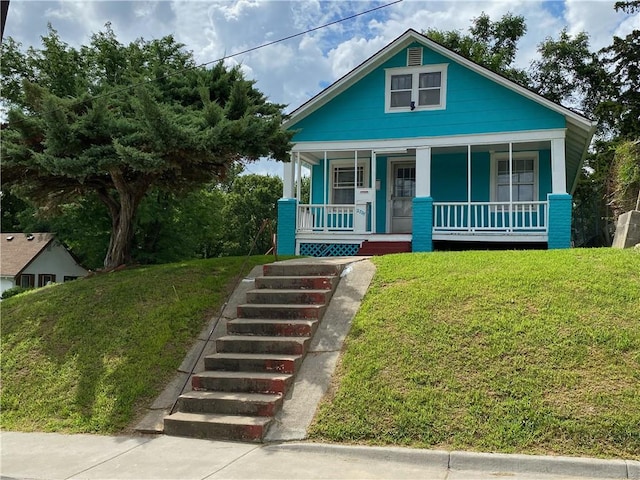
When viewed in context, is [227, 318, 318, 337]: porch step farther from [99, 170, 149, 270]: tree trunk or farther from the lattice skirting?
the lattice skirting

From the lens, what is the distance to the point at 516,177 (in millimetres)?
15570

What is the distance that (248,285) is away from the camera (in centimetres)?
952

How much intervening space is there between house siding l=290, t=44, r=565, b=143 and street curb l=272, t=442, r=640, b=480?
35.6 feet

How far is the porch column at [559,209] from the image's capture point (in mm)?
13250

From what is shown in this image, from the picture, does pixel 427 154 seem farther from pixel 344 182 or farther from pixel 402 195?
pixel 344 182

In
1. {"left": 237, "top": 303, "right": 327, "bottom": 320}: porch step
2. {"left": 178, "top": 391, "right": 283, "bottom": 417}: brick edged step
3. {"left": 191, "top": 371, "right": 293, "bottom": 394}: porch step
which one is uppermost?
{"left": 237, "top": 303, "right": 327, "bottom": 320}: porch step

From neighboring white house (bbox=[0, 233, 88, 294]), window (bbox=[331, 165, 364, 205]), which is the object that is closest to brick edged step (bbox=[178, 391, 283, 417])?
window (bbox=[331, 165, 364, 205])

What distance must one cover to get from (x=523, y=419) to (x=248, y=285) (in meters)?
5.38

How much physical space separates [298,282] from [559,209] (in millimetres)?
7902

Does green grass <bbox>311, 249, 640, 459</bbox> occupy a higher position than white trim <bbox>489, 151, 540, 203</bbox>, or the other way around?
white trim <bbox>489, 151, 540, 203</bbox>

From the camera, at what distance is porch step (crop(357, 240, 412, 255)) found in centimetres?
1390

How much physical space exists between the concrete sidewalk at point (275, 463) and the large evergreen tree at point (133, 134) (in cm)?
499

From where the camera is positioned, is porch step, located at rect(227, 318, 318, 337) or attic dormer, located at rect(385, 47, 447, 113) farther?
attic dormer, located at rect(385, 47, 447, 113)

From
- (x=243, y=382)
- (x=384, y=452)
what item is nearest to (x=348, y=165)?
(x=243, y=382)
